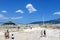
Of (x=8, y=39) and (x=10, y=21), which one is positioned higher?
(x=10, y=21)

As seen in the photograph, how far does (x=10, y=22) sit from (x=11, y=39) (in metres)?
33.2

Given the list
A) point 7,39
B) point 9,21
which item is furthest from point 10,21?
point 7,39

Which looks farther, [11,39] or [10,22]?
[10,22]

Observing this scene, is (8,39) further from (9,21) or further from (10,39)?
(9,21)

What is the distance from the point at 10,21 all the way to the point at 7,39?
33.5 m

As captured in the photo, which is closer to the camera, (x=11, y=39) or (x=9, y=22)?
(x=11, y=39)

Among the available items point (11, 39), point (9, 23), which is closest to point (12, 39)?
point (11, 39)

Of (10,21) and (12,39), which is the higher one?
(10,21)

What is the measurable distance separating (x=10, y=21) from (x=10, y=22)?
2.59 feet

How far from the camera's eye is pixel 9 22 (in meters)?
50.8

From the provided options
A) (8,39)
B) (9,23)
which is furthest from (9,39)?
(9,23)

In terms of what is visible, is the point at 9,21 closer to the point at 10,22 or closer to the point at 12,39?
the point at 10,22

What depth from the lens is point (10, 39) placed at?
1752 cm

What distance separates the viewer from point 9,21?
168 ft
